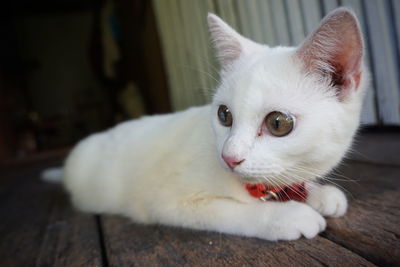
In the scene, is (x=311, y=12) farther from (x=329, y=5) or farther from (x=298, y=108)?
(x=298, y=108)

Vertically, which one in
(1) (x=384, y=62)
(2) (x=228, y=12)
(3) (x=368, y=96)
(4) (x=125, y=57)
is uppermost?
(4) (x=125, y=57)

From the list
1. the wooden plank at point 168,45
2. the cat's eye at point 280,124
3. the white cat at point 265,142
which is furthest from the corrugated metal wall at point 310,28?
the wooden plank at point 168,45

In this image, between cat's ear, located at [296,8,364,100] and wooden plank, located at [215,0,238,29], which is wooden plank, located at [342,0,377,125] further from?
cat's ear, located at [296,8,364,100]

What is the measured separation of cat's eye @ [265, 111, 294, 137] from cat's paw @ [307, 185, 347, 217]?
28 centimetres

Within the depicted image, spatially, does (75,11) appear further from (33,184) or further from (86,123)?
(33,184)

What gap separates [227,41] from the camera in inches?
44.6

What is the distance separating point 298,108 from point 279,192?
28 centimetres

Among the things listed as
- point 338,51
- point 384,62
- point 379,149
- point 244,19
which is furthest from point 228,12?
point 338,51

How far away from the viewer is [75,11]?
24.0ft

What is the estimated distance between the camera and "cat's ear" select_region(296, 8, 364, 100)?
815 mm

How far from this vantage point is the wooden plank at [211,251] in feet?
2.48

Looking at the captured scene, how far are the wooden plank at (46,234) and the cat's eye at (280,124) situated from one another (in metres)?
0.58

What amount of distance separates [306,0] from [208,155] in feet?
3.17

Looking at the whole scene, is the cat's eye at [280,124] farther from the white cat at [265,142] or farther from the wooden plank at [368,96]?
the wooden plank at [368,96]
